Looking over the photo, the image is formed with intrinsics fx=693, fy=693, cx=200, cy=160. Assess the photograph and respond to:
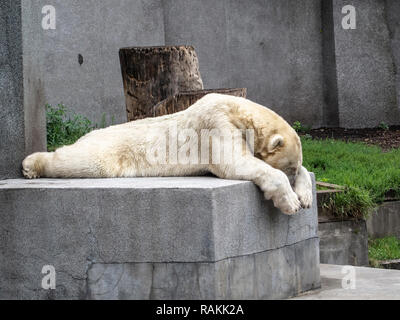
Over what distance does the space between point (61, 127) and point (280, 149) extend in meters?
4.91

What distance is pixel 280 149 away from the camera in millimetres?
4504

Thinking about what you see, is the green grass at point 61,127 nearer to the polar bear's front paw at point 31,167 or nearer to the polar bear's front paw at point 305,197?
the polar bear's front paw at point 31,167

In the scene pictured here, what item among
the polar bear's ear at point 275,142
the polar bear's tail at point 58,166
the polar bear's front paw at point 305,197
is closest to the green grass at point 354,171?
the polar bear's front paw at point 305,197

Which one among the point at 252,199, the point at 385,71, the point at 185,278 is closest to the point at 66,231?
the point at 185,278

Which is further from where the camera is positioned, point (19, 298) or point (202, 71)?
point (202, 71)

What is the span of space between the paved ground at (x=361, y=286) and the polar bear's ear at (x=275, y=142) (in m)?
1.01

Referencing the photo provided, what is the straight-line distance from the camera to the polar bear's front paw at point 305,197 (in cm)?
451

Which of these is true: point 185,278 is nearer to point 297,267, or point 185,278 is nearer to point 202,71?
point 297,267

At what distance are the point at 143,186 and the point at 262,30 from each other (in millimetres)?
8949

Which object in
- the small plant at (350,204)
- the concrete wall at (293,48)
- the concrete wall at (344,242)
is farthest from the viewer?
the concrete wall at (293,48)

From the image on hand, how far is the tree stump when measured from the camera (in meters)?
6.78

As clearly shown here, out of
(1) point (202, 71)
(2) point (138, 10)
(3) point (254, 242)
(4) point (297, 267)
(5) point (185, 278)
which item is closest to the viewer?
(5) point (185, 278)

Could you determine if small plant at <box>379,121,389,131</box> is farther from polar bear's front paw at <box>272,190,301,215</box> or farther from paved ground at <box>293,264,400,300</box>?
polar bear's front paw at <box>272,190,301,215</box>

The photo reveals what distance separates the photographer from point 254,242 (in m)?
4.27
